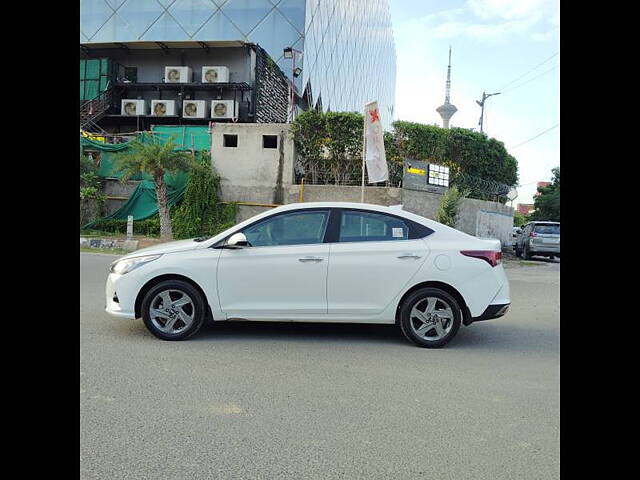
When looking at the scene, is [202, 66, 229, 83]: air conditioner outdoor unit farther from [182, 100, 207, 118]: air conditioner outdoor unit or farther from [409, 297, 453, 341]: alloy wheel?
[409, 297, 453, 341]: alloy wheel

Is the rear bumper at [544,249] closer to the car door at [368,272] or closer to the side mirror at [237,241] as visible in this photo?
the car door at [368,272]

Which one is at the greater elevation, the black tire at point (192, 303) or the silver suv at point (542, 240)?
the silver suv at point (542, 240)

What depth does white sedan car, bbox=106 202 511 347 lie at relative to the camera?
5.59m

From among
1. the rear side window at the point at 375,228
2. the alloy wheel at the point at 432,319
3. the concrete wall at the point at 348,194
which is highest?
the concrete wall at the point at 348,194

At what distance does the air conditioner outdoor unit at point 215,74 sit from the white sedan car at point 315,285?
72.2ft

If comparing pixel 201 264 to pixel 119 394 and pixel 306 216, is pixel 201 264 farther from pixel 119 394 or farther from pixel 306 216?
pixel 119 394

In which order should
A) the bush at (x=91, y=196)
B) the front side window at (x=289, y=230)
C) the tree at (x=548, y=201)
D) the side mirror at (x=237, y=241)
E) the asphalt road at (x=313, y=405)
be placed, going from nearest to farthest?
the asphalt road at (x=313, y=405)
the side mirror at (x=237, y=241)
the front side window at (x=289, y=230)
the bush at (x=91, y=196)
the tree at (x=548, y=201)

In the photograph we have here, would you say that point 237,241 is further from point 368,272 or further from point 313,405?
point 313,405

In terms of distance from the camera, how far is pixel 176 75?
26.5 m

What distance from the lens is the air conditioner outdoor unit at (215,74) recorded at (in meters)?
25.8

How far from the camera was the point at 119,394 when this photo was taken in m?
3.96

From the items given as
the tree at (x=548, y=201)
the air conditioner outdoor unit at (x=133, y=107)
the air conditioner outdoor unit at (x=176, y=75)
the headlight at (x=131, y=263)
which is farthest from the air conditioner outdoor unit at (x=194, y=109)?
the tree at (x=548, y=201)

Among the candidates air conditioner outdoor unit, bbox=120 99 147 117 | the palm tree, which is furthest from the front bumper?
air conditioner outdoor unit, bbox=120 99 147 117
